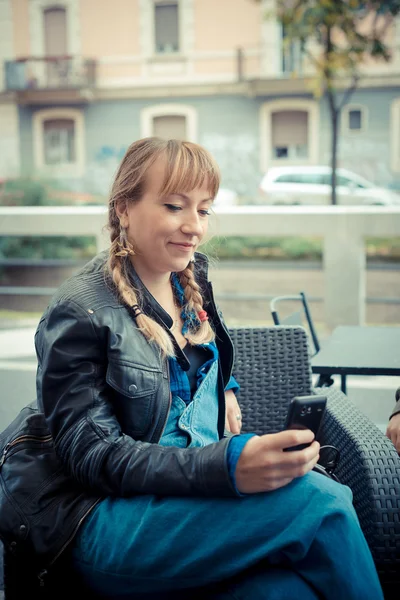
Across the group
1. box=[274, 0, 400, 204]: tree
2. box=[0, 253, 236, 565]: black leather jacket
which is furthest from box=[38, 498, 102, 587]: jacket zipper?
box=[274, 0, 400, 204]: tree

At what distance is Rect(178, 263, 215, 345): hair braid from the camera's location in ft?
5.49

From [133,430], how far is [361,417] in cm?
76

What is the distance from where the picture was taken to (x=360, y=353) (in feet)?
8.87

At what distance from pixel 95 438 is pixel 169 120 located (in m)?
17.1

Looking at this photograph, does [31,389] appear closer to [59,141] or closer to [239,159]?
[239,159]

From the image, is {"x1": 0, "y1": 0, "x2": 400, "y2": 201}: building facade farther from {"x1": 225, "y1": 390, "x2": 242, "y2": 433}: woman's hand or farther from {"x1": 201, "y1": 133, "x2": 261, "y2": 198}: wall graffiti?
{"x1": 225, "y1": 390, "x2": 242, "y2": 433}: woman's hand

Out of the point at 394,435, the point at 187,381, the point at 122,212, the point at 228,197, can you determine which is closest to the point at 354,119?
the point at 228,197

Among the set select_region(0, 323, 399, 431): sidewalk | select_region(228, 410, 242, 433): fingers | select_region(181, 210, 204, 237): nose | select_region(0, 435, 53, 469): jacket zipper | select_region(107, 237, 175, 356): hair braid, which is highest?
select_region(181, 210, 204, 237): nose

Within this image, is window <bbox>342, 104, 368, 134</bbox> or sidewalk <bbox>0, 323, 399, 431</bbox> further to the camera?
window <bbox>342, 104, 368, 134</bbox>

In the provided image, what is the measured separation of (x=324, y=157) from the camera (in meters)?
16.9

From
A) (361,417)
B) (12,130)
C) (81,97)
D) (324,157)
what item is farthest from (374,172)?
(361,417)

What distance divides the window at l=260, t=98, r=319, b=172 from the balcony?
14.2 feet

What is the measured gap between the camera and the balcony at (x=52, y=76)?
17.2m

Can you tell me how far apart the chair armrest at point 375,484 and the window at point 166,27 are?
1652cm
